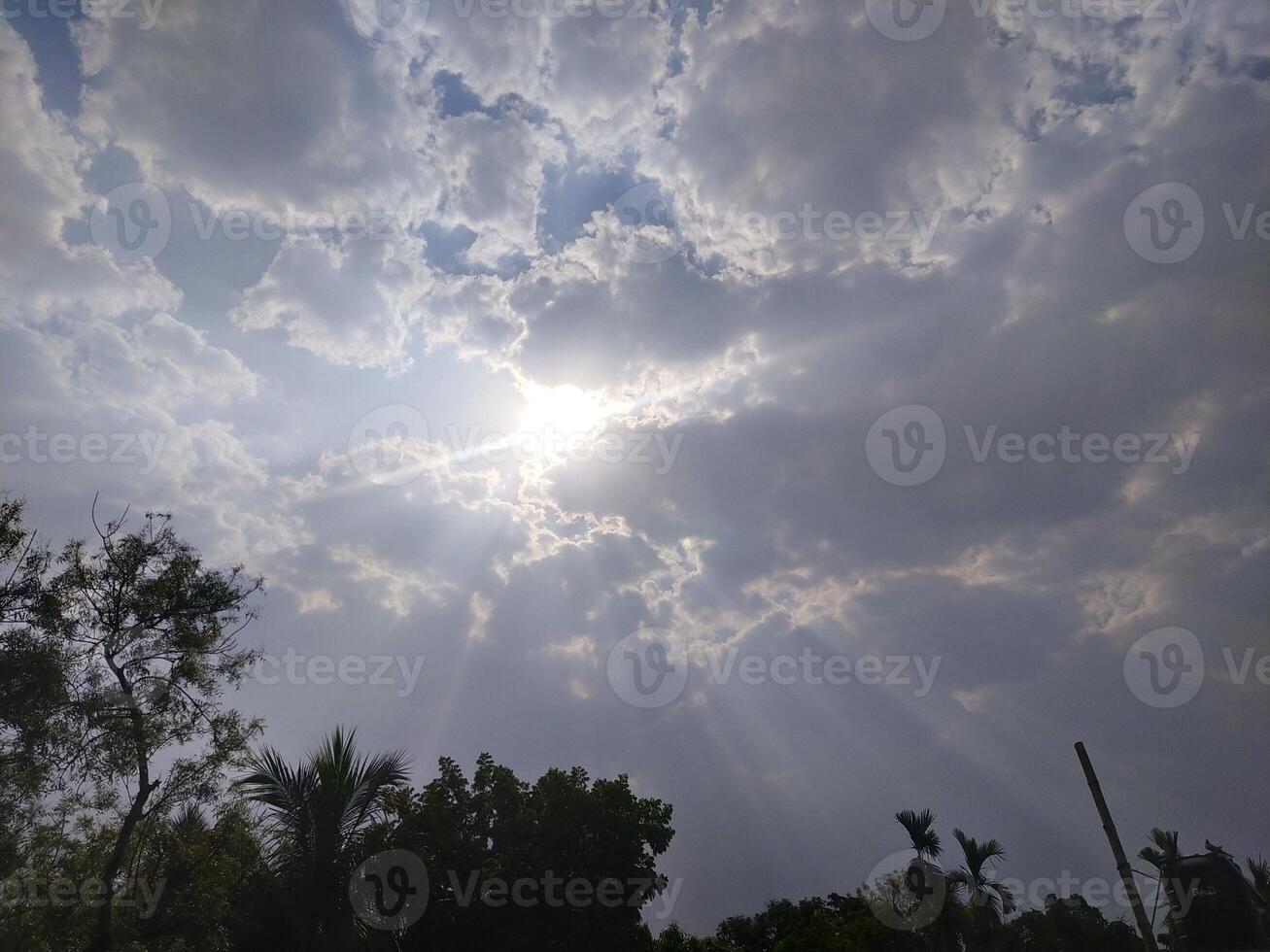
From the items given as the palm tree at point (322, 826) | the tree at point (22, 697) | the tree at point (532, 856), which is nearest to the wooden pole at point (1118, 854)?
the tree at point (532, 856)

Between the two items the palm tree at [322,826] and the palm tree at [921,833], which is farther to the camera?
the palm tree at [921,833]

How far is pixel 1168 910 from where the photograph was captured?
70.5 feet

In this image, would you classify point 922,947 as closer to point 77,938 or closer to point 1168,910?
point 1168,910

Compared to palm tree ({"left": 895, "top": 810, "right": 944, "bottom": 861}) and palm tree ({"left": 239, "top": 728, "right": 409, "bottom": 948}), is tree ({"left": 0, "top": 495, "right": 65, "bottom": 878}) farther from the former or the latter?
palm tree ({"left": 895, "top": 810, "right": 944, "bottom": 861})

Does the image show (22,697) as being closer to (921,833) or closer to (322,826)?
(322,826)

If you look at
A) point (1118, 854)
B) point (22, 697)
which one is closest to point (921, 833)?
point (1118, 854)

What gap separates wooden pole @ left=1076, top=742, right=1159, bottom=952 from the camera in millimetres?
16062

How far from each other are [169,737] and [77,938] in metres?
4.09

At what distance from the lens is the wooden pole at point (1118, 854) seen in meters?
16.1

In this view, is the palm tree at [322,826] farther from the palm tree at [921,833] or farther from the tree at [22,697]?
the palm tree at [921,833]

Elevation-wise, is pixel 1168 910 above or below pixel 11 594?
below

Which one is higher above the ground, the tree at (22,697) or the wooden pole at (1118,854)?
the tree at (22,697)

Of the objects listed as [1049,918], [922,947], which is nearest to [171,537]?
[922,947]

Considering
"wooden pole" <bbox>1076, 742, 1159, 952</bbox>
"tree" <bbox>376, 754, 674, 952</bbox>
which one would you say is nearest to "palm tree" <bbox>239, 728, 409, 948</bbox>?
"tree" <bbox>376, 754, 674, 952</bbox>
